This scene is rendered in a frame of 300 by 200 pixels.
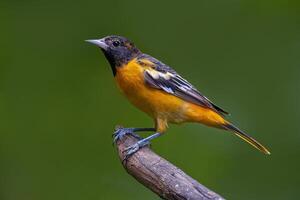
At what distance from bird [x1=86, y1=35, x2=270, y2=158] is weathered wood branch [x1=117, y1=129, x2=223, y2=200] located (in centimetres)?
77

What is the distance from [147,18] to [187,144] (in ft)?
4.12

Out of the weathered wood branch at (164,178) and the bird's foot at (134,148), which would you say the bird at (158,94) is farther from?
the weathered wood branch at (164,178)

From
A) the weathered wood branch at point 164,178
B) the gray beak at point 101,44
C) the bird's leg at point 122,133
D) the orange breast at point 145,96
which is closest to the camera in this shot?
the weathered wood branch at point 164,178

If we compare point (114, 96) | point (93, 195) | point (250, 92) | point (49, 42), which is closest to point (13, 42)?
point (49, 42)

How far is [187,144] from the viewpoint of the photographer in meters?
6.85

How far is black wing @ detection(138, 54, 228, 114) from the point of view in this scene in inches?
259

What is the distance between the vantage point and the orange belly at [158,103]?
21.4ft

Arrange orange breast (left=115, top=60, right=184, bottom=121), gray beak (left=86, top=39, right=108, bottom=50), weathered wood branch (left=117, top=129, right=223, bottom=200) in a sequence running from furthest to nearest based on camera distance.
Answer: gray beak (left=86, top=39, right=108, bottom=50), orange breast (left=115, top=60, right=184, bottom=121), weathered wood branch (left=117, top=129, right=223, bottom=200)

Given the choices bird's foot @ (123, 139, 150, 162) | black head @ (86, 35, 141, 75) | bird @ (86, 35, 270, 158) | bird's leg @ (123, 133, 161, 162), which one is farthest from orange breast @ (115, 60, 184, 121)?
bird's foot @ (123, 139, 150, 162)

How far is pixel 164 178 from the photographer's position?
5145 millimetres

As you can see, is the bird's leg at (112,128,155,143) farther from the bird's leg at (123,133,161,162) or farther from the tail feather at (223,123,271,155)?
the tail feather at (223,123,271,155)

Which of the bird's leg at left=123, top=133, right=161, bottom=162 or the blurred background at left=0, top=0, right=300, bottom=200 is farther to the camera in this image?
the blurred background at left=0, top=0, right=300, bottom=200

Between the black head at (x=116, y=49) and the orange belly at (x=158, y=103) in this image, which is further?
the black head at (x=116, y=49)

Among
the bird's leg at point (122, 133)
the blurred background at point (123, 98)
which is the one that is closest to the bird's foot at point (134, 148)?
the bird's leg at point (122, 133)
